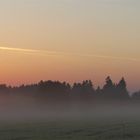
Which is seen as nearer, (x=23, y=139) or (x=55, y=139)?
(x=55, y=139)

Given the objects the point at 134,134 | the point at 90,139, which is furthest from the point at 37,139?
the point at 134,134

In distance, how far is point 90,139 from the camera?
46.2 m

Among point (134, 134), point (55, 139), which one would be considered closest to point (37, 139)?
point (55, 139)

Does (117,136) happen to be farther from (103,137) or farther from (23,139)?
(23,139)

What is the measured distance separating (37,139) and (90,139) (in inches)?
191

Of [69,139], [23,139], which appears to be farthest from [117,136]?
[23,139]

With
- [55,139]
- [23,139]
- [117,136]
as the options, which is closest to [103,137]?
[117,136]

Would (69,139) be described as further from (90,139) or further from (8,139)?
(8,139)

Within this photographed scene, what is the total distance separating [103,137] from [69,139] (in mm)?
3464

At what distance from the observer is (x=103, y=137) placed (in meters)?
48.5

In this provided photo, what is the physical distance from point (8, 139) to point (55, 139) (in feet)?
→ 19.0

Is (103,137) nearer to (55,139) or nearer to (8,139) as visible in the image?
(55,139)

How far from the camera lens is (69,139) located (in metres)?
46.7

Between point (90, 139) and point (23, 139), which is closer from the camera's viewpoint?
point (90, 139)
